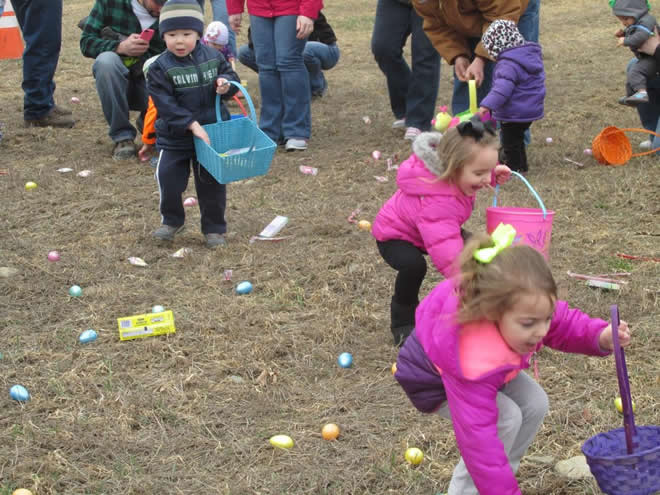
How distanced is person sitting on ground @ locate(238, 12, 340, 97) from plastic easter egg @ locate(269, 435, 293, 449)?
222 inches

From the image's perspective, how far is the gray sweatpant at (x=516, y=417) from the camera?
223 centimetres

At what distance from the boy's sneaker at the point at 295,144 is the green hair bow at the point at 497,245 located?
475 centimetres

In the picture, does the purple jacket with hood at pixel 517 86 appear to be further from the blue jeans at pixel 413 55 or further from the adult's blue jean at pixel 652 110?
the blue jeans at pixel 413 55

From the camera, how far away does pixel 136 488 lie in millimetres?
2736

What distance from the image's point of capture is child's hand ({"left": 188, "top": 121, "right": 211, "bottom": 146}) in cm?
438

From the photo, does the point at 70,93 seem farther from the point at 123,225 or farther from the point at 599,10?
the point at 599,10

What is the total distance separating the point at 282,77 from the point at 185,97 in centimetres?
210

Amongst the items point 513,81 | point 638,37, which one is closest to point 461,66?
point 513,81

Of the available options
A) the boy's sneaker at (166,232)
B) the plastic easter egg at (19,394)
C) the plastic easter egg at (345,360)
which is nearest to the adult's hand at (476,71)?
the boy's sneaker at (166,232)

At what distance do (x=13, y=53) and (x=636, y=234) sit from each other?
935 cm

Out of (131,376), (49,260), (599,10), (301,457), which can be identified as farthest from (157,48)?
(599,10)

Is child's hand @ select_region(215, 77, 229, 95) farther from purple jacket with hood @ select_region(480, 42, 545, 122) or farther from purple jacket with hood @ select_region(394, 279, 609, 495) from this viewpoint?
purple jacket with hood @ select_region(394, 279, 609, 495)

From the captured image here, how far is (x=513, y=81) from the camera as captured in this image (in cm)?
550

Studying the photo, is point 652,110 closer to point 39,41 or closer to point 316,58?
point 316,58
